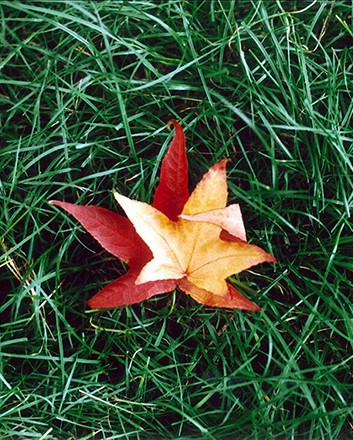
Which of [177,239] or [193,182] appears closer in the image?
[177,239]

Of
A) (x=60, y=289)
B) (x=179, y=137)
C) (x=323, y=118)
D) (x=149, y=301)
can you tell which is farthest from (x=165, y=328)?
(x=323, y=118)

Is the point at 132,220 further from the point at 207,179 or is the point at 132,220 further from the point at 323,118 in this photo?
the point at 323,118

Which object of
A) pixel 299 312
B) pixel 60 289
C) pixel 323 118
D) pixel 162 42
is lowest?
pixel 299 312
